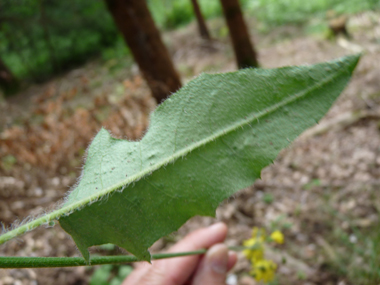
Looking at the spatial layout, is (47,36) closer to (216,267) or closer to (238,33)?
(238,33)

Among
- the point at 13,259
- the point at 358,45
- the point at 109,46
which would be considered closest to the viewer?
the point at 13,259

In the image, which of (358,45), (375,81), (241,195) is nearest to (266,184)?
(241,195)

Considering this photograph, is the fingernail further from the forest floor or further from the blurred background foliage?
the blurred background foliage

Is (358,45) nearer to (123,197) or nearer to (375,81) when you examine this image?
(375,81)

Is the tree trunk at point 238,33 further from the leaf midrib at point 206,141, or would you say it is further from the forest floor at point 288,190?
the leaf midrib at point 206,141

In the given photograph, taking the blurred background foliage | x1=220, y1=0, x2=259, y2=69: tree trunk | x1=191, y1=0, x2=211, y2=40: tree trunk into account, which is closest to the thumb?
x1=220, y1=0, x2=259, y2=69: tree trunk

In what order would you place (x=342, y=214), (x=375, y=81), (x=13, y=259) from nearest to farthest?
1. (x=13, y=259)
2. (x=342, y=214)
3. (x=375, y=81)
